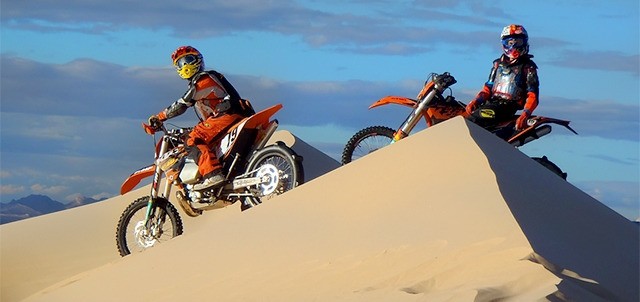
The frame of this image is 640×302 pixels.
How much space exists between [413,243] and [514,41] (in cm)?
489

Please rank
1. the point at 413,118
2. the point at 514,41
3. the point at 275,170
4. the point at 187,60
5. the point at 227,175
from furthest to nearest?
the point at 514,41, the point at 413,118, the point at 187,60, the point at 227,175, the point at 275,170

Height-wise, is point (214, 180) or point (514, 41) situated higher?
point (514, 41)

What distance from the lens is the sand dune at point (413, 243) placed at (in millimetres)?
9539

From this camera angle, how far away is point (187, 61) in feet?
46.2

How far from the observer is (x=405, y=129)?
559 inches

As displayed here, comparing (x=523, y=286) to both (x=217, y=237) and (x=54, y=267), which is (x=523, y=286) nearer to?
(x=217, y=237)

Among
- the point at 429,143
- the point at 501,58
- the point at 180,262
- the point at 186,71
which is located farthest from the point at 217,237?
the point at 501,58

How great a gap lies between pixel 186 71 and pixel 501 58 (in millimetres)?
3662

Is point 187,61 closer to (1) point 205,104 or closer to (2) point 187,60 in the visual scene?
(2) point 187,60

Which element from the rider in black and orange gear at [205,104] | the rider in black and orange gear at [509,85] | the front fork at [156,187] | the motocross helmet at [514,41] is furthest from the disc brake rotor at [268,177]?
the motocross helmet at [514,41]

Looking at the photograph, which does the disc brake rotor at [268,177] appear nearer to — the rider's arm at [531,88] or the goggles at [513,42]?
the rider's arm at [531,88]

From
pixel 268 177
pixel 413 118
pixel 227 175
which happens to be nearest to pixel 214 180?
pixel 227 175

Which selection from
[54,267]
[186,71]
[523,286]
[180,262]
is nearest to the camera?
[523,286]

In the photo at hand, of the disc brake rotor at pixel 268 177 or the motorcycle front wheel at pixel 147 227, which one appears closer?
the disc brake rotor at pixel 268 177
